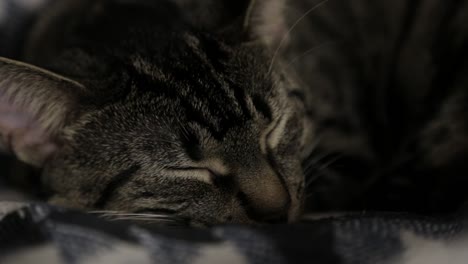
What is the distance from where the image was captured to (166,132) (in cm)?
95

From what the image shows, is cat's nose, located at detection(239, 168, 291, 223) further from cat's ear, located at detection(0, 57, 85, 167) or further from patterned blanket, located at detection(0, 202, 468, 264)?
cat's ear, located at detection(0, 57, 85, 167)

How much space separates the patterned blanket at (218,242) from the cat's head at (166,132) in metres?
0.17

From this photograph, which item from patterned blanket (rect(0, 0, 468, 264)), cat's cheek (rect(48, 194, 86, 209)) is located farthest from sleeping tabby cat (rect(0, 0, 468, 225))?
patterned blanket (rect(0, 0, 468, 264))

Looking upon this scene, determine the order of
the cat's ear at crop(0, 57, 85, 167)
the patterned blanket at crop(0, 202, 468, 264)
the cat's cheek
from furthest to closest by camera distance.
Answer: the cat's cheek → the cat's ear at crop(0, 57, 85, 167) → the patterned blanket at crop(0, 202, 468, 264)

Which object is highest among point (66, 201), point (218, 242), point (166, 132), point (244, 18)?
point (244, 18)

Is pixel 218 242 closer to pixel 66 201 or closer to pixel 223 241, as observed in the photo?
pixel 223 241

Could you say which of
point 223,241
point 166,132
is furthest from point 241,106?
point 223,241

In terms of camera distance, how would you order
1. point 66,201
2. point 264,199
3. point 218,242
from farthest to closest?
point 66,201 < point 264,199 < point 218,242

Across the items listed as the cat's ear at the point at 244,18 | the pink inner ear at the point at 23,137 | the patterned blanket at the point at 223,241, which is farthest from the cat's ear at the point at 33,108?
the cat's ear at the point at 244,18

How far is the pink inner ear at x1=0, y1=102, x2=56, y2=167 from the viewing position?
1.00 m

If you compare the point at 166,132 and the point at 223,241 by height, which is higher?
the point at 166,132

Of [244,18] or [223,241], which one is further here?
[244,18]

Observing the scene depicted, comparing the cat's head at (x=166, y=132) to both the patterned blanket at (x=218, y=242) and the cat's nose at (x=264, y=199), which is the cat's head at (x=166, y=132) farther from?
the patterned blanket at (x=218, y=242)

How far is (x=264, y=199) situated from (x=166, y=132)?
0.72 feet
